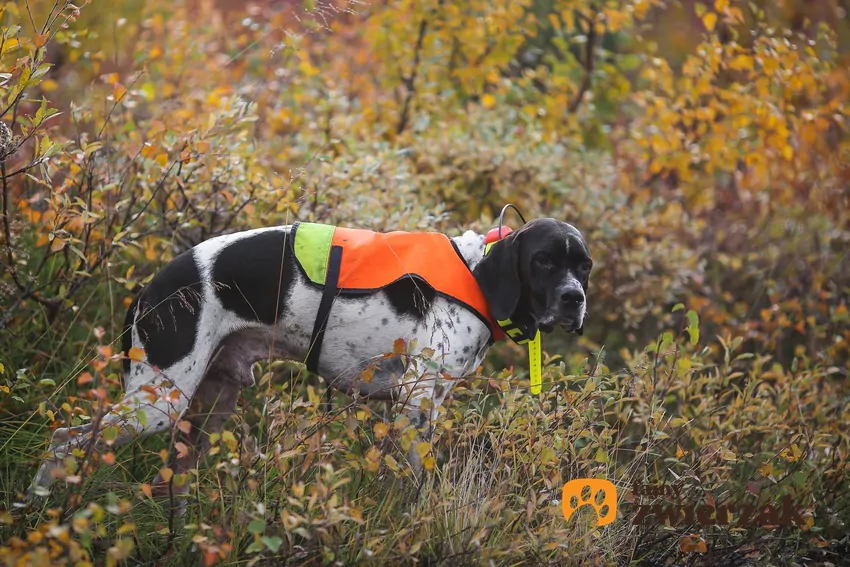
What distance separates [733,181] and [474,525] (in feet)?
23.5

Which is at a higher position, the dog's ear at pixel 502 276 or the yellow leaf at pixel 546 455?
the dog's ear at pixel 502 276

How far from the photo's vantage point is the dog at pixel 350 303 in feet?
10.2

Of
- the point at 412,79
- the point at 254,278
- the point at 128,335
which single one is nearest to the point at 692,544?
the point at 254,278

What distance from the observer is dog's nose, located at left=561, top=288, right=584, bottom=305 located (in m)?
3.12

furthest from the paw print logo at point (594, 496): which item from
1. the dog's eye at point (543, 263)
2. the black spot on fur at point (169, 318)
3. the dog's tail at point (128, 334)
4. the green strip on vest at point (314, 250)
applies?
the dog's tail at point (128, 334)

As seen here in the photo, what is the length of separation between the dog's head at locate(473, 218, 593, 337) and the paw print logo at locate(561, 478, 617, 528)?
0.56m

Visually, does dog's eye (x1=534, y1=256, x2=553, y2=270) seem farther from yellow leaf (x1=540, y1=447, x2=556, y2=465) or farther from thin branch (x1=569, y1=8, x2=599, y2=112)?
thin branch (x1=569, y1=8, x2=599, y2=112)

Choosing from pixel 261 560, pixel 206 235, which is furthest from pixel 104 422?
pixel 206 235

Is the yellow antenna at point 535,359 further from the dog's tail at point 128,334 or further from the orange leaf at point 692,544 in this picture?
the dog's tail at point 128,334

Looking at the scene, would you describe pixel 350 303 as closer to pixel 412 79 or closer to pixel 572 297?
pixel 572 297

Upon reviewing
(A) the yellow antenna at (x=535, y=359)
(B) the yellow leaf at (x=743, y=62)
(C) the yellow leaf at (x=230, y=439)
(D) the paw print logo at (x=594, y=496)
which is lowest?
(D) the paw print logo at (x=594, y=496)

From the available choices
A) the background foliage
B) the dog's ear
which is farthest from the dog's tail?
the dog's ear

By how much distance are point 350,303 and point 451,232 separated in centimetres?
177

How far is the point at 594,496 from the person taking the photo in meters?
3.17
